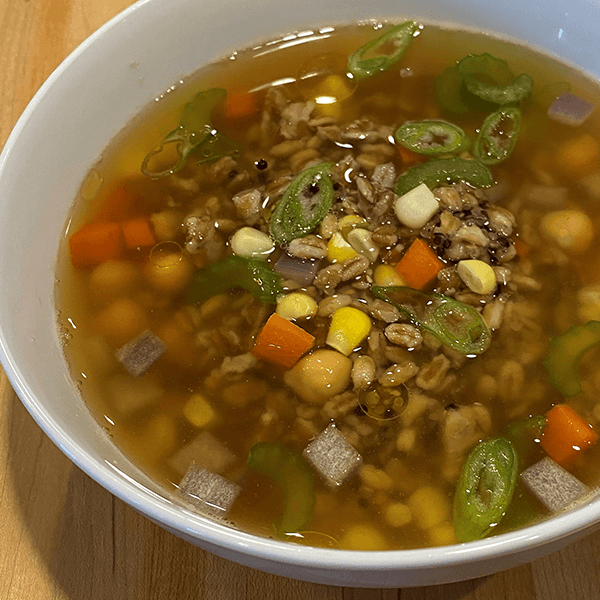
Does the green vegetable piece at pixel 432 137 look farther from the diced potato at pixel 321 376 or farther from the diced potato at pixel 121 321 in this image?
the diced potato at pixel 121 321

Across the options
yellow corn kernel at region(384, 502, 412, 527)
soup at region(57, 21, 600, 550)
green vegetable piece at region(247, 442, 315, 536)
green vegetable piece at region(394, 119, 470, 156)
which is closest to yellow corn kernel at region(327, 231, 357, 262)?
soup at region(57, 21, 600, 550)

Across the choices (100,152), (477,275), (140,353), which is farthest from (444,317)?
(100,152)

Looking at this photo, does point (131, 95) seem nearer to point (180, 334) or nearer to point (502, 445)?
point (180, 334)

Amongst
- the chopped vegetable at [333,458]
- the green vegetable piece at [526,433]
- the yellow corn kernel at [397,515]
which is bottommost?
the yellow corn kernel at [397,515]

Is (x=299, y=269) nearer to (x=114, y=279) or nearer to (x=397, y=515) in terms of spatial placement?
(x=114, y=279)

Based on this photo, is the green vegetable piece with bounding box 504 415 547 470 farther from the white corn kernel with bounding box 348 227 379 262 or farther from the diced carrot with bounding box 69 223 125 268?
the diced carrot with bounding box 69 223 125 268

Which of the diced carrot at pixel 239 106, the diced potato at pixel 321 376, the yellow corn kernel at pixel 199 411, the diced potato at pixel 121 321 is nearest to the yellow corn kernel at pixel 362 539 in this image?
the diced potato at pixel 321 376
